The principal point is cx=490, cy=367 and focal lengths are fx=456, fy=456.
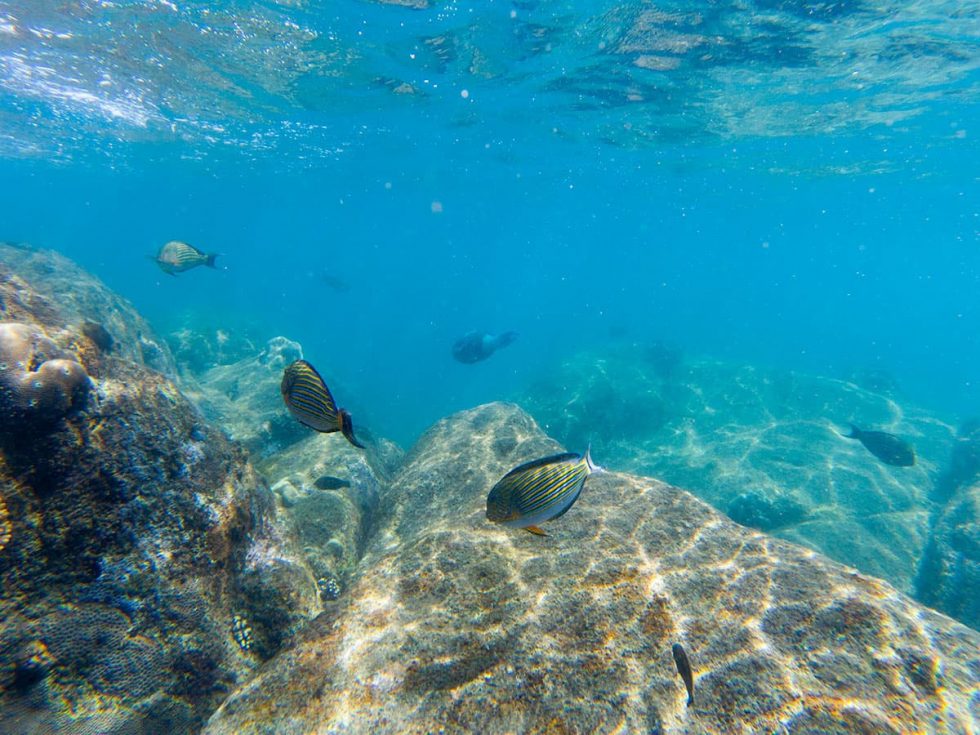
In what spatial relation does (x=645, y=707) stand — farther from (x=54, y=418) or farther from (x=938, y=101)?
(x=938, y=101)

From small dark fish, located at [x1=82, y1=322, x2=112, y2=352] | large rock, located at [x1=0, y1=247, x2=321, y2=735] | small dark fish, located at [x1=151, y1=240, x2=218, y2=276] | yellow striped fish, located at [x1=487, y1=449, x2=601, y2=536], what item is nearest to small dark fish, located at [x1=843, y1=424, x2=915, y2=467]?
yellow striped fish, located at [x1=487, y1=449, x2=601, y2=536]

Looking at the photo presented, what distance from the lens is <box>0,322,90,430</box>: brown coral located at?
268 centimetres

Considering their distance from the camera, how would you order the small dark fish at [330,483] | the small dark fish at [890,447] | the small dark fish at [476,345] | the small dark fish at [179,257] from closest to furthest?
the small dark fish at [330,483] → the small dark fish at [179,257] → the small dark fish at [890,447] → the small dark fish at [476,345]

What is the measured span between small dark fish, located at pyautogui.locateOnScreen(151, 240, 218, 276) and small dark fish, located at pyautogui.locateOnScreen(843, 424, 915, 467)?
12.5m

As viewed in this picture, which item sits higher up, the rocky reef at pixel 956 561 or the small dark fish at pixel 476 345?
the small dark fish at pixel 476 345

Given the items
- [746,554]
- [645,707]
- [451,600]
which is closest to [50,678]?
[451,600]

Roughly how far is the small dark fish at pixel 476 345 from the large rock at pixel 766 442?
4.41m

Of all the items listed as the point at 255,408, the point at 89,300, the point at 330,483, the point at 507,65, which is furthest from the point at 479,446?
the point at 507,65

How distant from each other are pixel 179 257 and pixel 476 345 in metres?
7.31

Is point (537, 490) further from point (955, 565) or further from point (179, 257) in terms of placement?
point (955, 565)

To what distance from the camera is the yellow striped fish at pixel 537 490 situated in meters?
2.55

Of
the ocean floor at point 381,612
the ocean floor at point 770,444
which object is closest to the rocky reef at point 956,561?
the ocean floor at point 770,444

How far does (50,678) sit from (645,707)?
10.9 feet

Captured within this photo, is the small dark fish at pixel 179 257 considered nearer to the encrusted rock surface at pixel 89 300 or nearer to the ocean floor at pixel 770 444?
the encrusted rock surface at pixel 89 300
